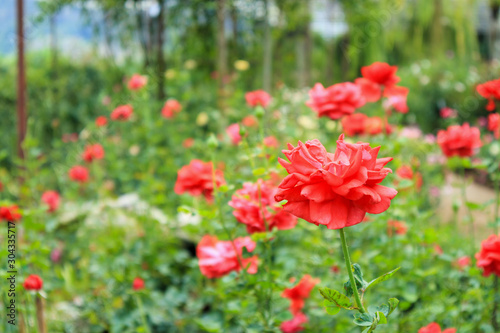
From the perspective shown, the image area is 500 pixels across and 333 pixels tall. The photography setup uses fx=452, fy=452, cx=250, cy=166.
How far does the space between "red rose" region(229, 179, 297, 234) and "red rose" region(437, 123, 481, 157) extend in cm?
56

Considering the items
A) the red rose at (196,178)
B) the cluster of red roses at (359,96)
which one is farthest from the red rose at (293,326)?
the cluster of red roses at (359,96)

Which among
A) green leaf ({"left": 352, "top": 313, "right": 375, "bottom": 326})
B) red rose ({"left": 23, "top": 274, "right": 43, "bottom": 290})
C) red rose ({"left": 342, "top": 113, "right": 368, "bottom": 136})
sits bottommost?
red rose ({"left": 23, "top": 274, "right": 43, "bottom": 290})

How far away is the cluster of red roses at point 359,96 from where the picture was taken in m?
0.93

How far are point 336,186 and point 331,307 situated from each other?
0.15m

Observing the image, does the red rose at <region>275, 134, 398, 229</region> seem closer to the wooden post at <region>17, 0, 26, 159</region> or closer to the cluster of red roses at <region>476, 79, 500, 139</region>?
the cluster of red roses at <region>476, 79, 500, 139</region>

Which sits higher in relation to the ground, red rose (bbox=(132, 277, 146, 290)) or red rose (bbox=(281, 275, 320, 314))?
red rose (bbox=(281, 275, 320, 314))

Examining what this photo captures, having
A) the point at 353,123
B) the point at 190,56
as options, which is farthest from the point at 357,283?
the point at 190,56

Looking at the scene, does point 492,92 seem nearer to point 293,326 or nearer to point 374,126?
point 374,126

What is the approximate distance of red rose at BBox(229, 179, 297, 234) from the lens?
0.74 m

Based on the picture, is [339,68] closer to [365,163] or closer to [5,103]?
[5,103]

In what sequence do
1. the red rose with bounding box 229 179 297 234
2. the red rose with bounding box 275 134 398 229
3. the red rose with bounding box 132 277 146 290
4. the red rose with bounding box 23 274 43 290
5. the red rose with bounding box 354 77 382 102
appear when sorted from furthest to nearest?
the red rose with bounding box 132 277 146 290 < the red rose with bounding box 354 77 382 102 < the red rose with bounding box 23 274 43 290 < the red rose with bounding box 229 179 297 234 < the red rose with bounding box 275 134 398 229

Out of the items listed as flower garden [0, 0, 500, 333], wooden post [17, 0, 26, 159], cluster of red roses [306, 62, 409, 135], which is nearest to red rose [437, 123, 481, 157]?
flower garden [0, 0, 500, 333]

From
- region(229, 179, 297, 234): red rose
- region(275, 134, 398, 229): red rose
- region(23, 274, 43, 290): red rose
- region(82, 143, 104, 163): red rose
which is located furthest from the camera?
region(82, 143, 104, 163): red rose

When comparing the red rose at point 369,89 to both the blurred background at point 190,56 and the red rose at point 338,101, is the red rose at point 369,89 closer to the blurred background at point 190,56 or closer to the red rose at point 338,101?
the red rose at point 338,101
